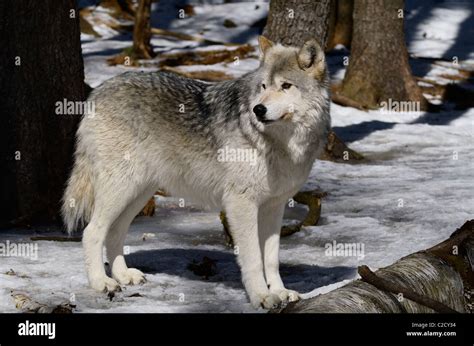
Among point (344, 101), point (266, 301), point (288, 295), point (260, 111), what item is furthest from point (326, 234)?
point (344, 101)

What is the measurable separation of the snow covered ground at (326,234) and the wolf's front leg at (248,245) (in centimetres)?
14

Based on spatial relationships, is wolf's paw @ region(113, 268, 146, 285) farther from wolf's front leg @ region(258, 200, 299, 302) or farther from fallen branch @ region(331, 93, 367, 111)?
fallen branch @ region(331, 93, 367, 111)

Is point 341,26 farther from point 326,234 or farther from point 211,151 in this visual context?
point 211,151

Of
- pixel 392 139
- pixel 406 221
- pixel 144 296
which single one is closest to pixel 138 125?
pixel 144 296

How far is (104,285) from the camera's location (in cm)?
577

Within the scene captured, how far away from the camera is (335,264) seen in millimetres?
6508

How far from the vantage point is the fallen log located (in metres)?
4.38

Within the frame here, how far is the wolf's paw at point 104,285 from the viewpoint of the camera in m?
5.76

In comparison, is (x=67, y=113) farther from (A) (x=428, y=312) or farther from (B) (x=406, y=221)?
(A) (x=428, y=312)

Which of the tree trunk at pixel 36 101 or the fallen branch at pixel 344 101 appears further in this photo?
the fallen branch at pixel 344 101

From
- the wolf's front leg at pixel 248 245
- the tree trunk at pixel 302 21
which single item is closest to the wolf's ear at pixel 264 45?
the wolf's front leg at pixel 248 245

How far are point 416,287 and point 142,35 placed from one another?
41.3 ft

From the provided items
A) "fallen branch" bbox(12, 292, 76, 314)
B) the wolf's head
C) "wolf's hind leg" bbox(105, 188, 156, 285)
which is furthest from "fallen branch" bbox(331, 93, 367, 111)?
"fallen branch" bbox(12, 292, 76, 314)

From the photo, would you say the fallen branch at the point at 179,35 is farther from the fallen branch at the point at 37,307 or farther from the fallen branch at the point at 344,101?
the fallen branch at the point at 37,307
